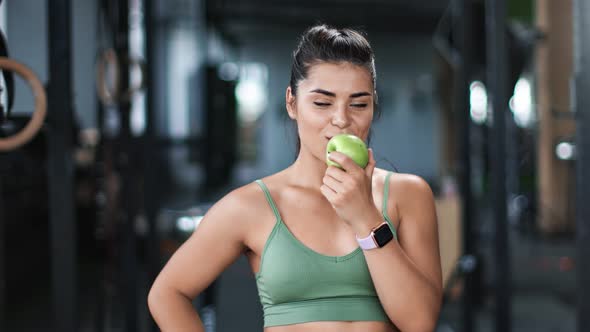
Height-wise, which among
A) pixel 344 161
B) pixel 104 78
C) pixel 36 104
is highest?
pixel 104 78

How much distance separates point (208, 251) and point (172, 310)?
91 millimetres

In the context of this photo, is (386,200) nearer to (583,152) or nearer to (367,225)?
(367,225)

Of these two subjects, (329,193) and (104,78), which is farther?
(104,78)

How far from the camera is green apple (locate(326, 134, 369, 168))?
701 millimetres

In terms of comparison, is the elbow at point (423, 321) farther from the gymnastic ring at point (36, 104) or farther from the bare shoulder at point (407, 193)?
→ the gymnastic ring at point (36, 104)

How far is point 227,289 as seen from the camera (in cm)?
121

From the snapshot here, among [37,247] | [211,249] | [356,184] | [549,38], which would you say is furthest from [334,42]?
[549,38]

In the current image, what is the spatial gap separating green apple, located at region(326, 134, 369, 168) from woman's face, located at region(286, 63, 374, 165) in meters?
0.04

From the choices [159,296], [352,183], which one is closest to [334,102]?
[352,183]

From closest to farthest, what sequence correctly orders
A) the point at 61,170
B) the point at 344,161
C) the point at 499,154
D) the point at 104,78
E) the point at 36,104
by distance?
1. the point at 344,161
2. the point at 36,104
3. the point at 61,170
4. the point at 499,154
5. the point at 104,78

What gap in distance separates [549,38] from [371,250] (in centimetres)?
588

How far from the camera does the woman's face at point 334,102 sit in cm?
75

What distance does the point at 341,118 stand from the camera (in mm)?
743

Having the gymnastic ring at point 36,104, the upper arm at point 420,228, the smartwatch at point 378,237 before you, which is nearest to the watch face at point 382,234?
the smartwatch at point 378,237
